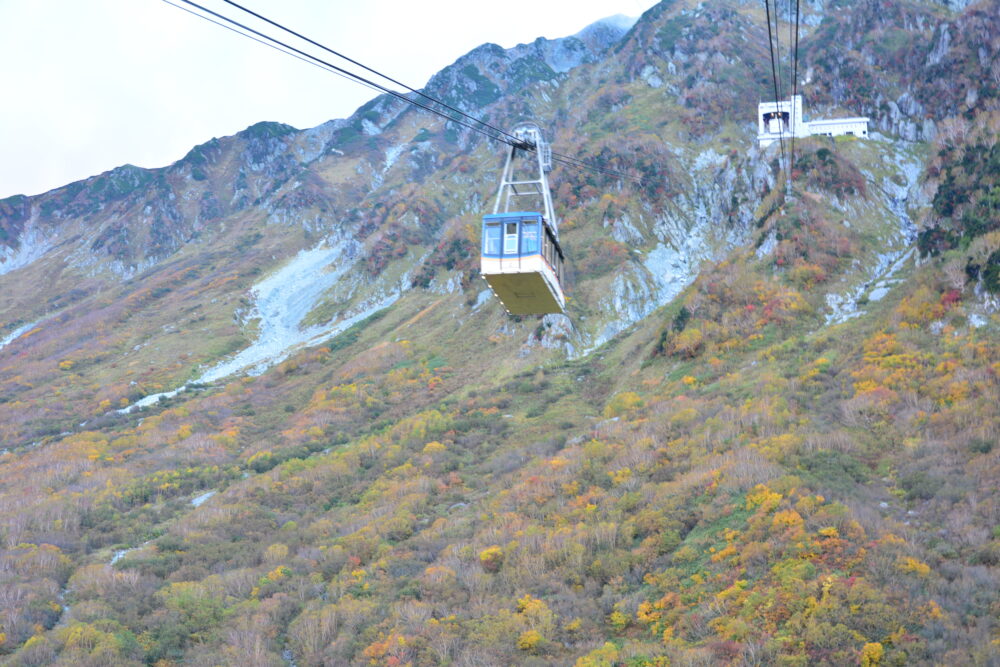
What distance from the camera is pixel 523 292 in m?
30.0

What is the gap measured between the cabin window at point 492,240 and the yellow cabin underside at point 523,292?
0.87 metres

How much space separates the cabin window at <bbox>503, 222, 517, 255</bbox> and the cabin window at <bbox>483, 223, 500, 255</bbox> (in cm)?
26

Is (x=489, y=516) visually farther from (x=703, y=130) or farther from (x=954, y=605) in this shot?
(x=703, y=130)

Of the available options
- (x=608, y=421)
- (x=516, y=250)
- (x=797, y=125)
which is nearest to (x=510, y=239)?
(x=516, y=250)

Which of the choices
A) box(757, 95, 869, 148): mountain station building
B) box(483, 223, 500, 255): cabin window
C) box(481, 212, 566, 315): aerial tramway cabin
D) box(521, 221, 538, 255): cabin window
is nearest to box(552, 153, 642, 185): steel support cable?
box(757, 95, 869, 148): mountain station building

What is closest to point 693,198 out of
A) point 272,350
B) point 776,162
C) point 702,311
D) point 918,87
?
point 776,162

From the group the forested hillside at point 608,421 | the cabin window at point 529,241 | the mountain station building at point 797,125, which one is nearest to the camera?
the forested hillside at point 608,421

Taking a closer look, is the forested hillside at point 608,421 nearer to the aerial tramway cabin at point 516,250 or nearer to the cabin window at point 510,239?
the aerial tramway cabin at point 516,250

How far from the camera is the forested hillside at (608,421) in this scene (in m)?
23.2

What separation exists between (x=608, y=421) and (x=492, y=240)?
18.3m

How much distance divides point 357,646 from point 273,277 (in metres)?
98.2

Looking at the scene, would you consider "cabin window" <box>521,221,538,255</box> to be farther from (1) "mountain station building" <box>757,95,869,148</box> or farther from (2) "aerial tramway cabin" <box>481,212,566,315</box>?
(1) "mountain station building" <box>757,95,869,148</box>

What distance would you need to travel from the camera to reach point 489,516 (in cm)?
3397

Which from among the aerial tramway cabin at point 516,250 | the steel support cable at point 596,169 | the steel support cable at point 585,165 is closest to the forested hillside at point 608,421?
the steel support cable at point 596,169
